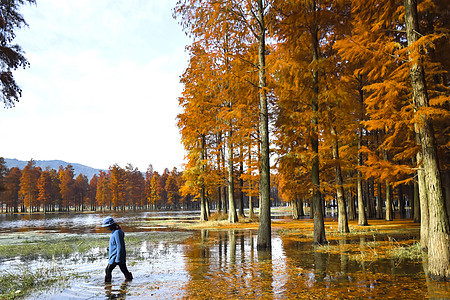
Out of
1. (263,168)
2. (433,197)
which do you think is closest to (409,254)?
(433,197)

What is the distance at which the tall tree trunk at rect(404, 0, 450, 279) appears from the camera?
798cm

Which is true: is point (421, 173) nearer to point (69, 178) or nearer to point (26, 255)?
point (26, 255)

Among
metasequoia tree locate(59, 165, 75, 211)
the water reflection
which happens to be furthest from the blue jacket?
metasequoia tree locate(59, 165, 75, 211)

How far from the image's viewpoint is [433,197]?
8375 mm

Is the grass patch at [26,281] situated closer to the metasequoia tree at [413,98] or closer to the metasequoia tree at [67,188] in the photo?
the metasequoia tree at [413,98]

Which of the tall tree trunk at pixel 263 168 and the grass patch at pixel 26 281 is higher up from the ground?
the tall tree trunk at pixel 263 168

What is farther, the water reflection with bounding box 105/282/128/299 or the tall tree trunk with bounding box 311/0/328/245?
the tall tree trunk with bounding box 311/0/328/245

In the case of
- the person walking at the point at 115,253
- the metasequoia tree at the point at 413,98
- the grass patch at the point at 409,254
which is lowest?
the grass patch at the point at 409,254

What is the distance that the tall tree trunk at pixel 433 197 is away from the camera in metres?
7.98

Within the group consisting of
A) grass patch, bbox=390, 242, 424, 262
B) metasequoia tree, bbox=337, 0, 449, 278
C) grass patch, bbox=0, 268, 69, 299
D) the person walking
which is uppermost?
metasequoia tree, bbox=337, 0, 449, 278

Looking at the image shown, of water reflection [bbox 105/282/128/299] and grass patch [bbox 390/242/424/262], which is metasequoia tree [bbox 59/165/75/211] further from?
grass patch [bbox 390/242/424/262]

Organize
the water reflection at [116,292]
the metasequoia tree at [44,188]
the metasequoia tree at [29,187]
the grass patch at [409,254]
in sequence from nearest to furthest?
the water reflection at [116,292], the grass patch at [409,254], the metasequoia tree at [29,187], the metasequoia tree at [44,188]

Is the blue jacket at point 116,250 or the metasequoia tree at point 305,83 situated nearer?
the blue jacket at point 116,250

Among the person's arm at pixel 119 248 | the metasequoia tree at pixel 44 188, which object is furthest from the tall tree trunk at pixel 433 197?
the metasequoia tree at pixel 44 188
